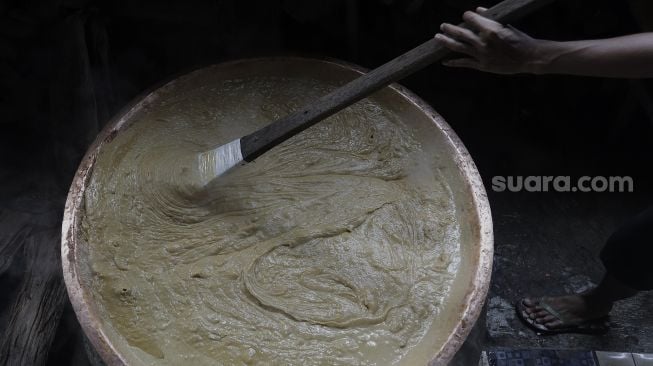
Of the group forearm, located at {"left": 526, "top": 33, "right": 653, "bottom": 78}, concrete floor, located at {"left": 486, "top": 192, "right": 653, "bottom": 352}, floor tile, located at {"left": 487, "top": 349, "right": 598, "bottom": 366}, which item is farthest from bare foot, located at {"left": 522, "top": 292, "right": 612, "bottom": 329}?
forearm, located at {"left": 526, "top": 33, "right": 653, "bottom": 78}

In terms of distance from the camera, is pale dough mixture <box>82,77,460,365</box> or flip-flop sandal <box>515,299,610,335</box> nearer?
pale dough mixture <box>82,77,460,365</box>

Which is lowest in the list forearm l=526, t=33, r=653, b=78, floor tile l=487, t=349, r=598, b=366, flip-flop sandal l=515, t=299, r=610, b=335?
floor tile l=487, t=349, r=598, b=366

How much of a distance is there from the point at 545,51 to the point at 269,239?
55.3 inches

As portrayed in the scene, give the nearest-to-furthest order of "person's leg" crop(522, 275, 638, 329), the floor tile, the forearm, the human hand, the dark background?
the forearm, the human hand, the dark background, the floor tile, "person's leg" crop(522, 275, 638, 329)

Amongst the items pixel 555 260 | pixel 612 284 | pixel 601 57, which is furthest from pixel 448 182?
pixel 555 260

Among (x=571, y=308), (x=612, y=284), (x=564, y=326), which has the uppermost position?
(x=612, y=284)

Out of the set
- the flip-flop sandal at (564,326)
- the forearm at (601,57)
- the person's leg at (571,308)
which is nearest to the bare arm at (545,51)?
the forearm at (601,57)

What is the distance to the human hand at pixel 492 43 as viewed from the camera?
7.08ft

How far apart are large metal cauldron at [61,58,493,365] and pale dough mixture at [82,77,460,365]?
5 cm

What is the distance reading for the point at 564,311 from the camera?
3.56 m

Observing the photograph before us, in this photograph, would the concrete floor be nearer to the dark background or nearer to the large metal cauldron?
the dark background

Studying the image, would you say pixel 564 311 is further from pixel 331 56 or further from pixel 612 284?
pixel 331 56

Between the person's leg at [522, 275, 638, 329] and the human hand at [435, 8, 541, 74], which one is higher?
the human hand at [435, 8, 541, 74]

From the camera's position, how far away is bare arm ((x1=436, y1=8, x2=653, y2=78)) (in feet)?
6.80
